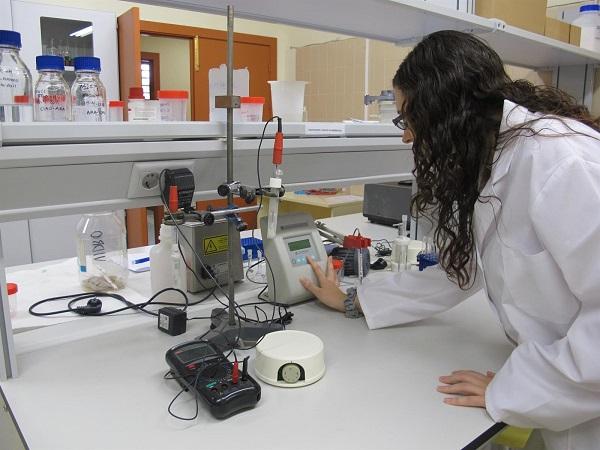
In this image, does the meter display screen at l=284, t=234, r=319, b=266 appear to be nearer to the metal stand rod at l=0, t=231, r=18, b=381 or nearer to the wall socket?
the wall socket

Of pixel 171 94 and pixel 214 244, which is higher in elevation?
pixel 171 94

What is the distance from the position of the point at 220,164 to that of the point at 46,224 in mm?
2298

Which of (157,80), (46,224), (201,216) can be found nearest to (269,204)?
(201,216)

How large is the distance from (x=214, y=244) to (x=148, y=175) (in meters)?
0.40

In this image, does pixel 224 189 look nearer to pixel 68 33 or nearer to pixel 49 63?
pixel 49 63

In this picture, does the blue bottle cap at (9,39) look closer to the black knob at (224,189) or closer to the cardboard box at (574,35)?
the black knob at (224,189)

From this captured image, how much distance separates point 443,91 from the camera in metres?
0.98

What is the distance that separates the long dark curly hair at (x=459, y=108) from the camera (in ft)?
3.21

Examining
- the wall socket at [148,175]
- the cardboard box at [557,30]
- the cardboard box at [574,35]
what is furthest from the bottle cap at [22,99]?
the cardboard box at [574,35]

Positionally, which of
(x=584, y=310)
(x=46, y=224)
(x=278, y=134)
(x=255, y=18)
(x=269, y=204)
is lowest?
(x=46, y=224)

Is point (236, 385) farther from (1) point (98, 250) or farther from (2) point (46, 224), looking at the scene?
(2) point (46, 224)

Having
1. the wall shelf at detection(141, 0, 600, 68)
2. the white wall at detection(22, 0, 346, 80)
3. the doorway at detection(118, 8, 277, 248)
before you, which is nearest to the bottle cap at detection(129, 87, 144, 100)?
the wall shelf at detection(141, 0, 600, 68)

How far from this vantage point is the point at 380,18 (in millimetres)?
1504

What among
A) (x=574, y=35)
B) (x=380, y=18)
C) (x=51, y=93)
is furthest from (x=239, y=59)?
(x=51, y=93)
